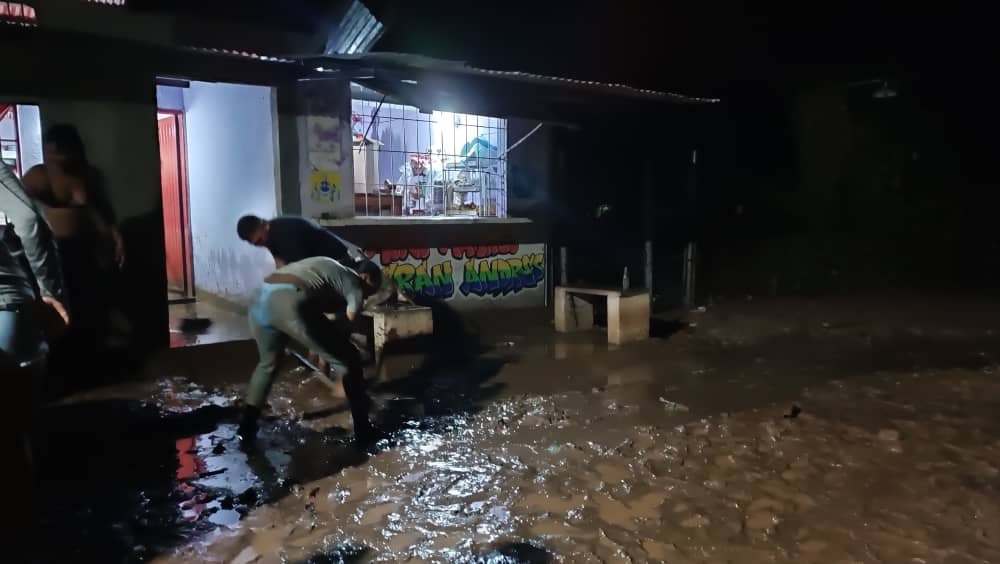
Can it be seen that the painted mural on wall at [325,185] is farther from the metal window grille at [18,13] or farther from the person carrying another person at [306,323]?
the person carrying another person at [306,323]

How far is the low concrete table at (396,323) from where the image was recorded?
7328mm

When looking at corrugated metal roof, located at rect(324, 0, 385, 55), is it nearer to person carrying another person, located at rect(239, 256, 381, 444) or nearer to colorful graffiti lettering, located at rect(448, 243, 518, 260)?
colorful graffiti lettering, located at rect(448, 243, 518, 260)

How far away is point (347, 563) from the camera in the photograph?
10.7 feet

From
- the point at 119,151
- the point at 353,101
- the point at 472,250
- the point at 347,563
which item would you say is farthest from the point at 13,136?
the point at 347,563

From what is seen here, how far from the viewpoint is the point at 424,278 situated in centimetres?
945

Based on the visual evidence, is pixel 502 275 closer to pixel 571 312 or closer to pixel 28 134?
pixel 571 312

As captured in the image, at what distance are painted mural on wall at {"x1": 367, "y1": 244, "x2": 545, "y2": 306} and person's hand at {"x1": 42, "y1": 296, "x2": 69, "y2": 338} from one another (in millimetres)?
5514

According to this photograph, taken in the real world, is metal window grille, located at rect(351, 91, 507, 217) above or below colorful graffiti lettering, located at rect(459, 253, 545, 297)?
above

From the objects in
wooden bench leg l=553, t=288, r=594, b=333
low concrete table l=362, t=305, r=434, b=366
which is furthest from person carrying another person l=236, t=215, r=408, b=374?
wooden bench leg l=553, t=288, r=594, b=333

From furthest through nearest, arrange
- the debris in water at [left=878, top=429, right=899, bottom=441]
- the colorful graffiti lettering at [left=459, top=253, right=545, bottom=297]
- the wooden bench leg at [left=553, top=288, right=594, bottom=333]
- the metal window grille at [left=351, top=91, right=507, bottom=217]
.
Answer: the colorful graffiti lettering at [left=459, top=253, right=545, bottom=297], the metal window grille at [left=351, top=91, right=507, bottom=217], the wooden bench leg at [left=553, top=288, right=594, bottom=333], the debris in water at [left=878, top=429, right=899, bottom=441]

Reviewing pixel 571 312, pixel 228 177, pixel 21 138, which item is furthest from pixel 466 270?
pixel 21 138

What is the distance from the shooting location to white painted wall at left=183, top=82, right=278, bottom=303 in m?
8.77

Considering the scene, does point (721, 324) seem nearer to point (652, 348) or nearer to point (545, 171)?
point (652, 348)

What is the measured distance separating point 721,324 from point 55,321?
8403mm
